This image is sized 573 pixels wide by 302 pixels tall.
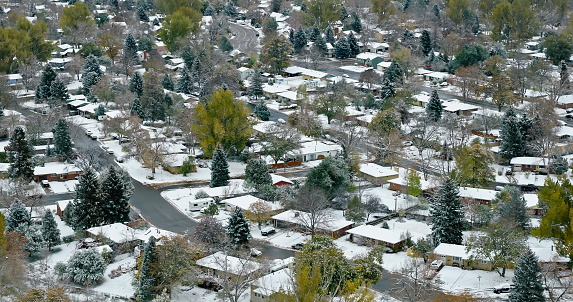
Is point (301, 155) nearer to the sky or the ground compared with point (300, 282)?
nearer to the ground

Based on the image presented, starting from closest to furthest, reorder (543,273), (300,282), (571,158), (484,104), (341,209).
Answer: (300,282) < (543,273) < (341,209) < (571,158) < (484,104)

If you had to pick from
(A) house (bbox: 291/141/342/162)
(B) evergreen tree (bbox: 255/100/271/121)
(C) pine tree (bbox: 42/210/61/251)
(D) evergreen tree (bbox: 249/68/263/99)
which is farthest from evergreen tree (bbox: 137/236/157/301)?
(D) evergreen tree (bbox: 249/68/263/99)

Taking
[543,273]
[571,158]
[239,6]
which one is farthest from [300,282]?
[239,6]

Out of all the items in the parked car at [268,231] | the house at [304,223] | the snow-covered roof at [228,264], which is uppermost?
the snow-covered roof at [228,264]

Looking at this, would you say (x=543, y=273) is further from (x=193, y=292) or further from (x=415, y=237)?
(x=193, y=292)

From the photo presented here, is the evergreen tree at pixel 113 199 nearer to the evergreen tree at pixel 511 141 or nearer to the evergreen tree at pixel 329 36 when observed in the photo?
the evergreen tree at pixel 511 141

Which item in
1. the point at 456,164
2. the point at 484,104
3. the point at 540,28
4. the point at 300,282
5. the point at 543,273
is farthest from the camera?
the point at 540,28

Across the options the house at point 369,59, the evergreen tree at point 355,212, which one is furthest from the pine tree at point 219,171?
the house at point 369,59
